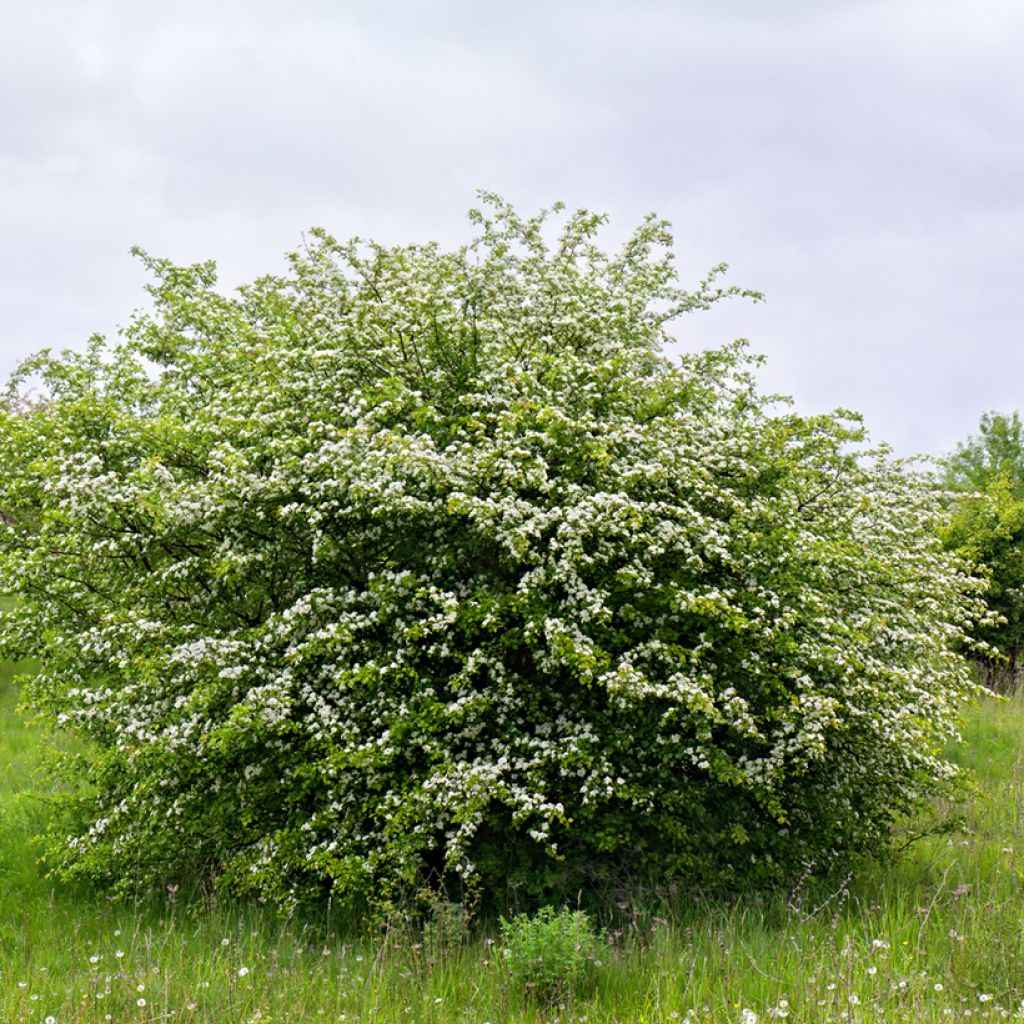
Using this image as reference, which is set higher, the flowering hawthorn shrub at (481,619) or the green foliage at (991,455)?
the green foliage at (991,455)

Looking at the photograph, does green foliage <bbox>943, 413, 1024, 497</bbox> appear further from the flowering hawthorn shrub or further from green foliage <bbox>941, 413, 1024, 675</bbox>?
the flowering hawthorn shrub

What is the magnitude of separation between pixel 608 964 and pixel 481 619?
9.05 ft

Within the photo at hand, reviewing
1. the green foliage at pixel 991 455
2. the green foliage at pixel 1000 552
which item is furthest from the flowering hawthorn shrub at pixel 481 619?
the green foliage at pixel 991 455

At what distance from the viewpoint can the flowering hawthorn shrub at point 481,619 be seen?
25.7 ft

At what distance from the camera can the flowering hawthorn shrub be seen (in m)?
7.83

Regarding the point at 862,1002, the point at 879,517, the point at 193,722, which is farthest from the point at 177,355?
the point at 862,1002

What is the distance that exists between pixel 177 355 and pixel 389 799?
23.5 feet

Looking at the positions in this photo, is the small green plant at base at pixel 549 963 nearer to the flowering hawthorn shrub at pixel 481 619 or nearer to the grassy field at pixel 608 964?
the grassy field at pixel 608 964

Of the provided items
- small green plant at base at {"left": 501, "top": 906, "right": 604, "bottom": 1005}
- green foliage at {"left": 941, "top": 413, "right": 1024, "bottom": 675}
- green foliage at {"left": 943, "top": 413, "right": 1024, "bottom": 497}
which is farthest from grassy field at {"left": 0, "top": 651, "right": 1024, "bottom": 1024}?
green foliage at {"left": 943, "top": 413, "right": 1024, "bottom": 497}

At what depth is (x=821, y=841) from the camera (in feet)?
29.1

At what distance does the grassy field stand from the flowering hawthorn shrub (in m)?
0.51

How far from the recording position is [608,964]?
6.51 m

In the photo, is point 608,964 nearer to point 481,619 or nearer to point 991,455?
point 481,619

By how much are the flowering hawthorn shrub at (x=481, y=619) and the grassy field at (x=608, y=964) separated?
1.68ft
